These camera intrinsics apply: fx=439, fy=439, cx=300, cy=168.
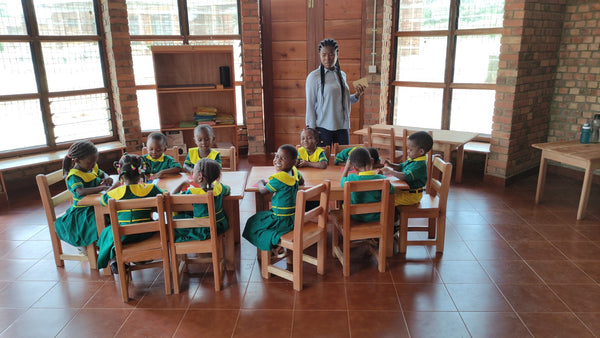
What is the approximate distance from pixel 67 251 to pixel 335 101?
3017mm

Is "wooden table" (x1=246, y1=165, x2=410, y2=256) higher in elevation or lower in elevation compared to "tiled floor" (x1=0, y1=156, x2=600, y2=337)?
higher

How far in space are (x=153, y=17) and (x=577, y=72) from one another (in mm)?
5962

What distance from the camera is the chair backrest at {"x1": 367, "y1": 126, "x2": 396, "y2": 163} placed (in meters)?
5.22

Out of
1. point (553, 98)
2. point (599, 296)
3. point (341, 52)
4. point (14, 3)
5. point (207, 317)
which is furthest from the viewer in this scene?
point (341, 52)

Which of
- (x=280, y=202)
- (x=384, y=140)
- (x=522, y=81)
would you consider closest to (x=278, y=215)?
(x=280, y=202)

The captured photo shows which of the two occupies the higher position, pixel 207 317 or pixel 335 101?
pixel 335 101

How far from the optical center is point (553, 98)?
6012 millimetres

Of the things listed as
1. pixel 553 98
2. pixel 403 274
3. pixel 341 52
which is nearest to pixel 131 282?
pixel 403 274

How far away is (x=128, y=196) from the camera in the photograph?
3.11m

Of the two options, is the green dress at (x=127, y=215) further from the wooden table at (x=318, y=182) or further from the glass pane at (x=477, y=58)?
the glass pane at (x=477, y=58)

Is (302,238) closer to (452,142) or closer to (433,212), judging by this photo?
(433,212)

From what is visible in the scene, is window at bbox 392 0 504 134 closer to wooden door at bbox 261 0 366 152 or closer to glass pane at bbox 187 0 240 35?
wooden door at bbox 261 0 366 152

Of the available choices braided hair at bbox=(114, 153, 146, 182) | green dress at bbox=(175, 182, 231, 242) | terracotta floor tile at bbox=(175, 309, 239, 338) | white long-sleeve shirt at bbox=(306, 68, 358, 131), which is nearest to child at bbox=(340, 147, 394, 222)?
green dress at bbox=(175, 182, 231, 242)

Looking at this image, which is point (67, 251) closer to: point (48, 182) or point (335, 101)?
point (48, 182)
